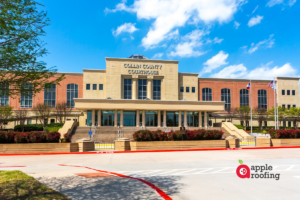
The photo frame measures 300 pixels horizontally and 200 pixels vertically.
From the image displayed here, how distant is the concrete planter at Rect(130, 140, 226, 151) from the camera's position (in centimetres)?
2198

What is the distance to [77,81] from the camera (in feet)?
193

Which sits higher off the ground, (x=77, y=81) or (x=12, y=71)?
(x=77, y=81)

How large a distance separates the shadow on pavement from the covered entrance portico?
37.3 meters

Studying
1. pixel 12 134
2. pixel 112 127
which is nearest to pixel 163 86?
pixel 112 127

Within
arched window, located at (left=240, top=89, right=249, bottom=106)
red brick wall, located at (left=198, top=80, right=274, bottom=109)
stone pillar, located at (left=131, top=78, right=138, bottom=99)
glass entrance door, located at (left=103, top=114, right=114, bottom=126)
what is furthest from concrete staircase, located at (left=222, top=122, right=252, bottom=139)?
glass entrance door, located at (left=103, top=114, right=114, bottom=126)

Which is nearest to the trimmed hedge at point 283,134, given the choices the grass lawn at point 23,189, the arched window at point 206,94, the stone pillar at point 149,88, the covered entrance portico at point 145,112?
the covered entrance portico at point 145,112

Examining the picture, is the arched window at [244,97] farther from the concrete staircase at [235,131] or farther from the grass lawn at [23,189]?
the grass lawn at [23,189]

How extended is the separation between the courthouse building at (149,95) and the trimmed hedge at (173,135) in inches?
942

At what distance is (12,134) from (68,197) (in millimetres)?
17032

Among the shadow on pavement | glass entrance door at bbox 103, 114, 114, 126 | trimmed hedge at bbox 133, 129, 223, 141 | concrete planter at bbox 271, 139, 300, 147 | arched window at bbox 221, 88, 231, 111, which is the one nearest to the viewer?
the shadow on pavement

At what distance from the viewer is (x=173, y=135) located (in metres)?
23.3

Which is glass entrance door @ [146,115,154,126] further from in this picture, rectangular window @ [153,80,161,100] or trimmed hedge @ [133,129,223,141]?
trimmed hedge @ [133,129,223,141]

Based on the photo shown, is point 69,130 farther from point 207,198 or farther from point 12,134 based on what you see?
point 207,198

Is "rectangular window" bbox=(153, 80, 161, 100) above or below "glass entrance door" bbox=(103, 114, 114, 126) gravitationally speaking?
above
